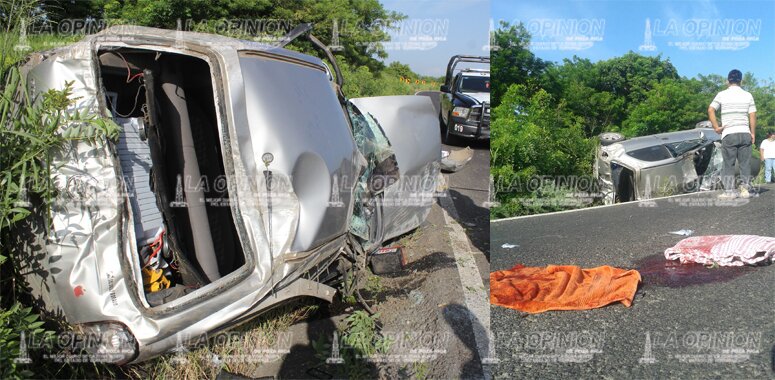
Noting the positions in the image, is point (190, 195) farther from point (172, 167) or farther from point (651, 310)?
point (651, 310)

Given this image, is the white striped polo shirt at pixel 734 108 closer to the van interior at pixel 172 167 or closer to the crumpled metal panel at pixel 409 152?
the crumpled metal panel at pixel 409 152

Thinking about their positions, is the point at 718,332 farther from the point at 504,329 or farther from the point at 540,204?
the point at 540,204

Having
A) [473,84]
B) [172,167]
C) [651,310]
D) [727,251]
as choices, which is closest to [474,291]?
[651,310]

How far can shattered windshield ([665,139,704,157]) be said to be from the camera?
4406mm

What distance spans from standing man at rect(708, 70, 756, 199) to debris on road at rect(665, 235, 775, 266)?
2.11 ft

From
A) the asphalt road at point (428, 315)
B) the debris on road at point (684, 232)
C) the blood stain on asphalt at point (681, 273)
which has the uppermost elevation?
the debris on road at point (684, 232)

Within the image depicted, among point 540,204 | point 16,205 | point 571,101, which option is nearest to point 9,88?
point 16,205

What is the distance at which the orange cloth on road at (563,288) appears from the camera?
368cm

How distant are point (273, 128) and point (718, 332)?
3024 mm

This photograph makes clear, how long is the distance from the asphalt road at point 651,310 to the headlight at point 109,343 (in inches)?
79.2

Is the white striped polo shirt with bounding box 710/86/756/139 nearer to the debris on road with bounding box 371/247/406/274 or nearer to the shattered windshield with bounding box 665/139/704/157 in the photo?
the shattered windshield with bounding box 665/139/704/157

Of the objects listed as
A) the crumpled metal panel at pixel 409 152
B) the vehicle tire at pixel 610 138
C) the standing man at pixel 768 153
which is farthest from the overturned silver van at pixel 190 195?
the standing man at pixel 768 153

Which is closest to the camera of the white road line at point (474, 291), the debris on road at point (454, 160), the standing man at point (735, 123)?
the white road line at point (474, 291)

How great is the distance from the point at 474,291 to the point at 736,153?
255cm
